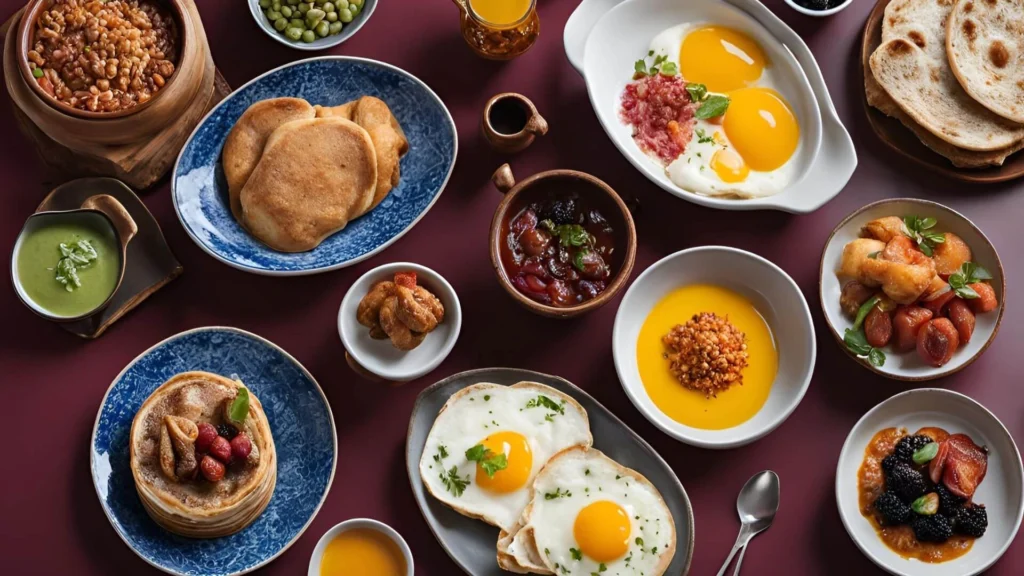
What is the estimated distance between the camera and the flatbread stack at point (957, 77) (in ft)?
12.6

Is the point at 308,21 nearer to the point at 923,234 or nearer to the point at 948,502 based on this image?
the point at 923,234

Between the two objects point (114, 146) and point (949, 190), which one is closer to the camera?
point (114, 146)

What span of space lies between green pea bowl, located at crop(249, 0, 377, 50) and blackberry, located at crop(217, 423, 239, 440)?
1.61 m

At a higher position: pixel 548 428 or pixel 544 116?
pixel 544 116

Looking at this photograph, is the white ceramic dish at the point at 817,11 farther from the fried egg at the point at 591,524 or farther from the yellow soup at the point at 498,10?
the fried egg at the point at 591,524

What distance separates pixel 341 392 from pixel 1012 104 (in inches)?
121

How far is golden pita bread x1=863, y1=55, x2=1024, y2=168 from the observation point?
3.87 meters

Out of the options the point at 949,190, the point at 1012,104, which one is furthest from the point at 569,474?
the point at 1012,104

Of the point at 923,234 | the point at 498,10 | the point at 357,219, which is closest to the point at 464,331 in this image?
the point at 357,219

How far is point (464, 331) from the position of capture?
152 inches

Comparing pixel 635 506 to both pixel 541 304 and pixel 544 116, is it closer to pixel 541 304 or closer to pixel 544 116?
pixel 541 304

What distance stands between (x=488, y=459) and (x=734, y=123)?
5.78 feet

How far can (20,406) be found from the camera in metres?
3.74

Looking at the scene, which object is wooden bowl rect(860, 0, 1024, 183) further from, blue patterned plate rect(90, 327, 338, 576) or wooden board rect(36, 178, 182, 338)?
wooden board rect(36, 178, 182, 338)
